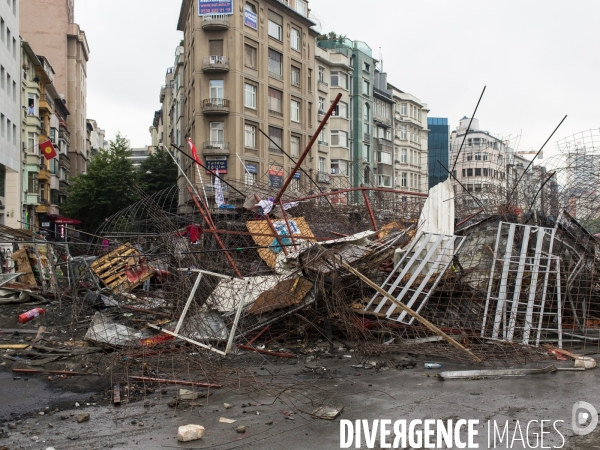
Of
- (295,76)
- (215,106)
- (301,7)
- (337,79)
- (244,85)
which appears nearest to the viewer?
(215,106)

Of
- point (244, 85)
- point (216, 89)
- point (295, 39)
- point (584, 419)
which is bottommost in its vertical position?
point (584, 419)

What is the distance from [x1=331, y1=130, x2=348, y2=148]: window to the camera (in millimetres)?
42562

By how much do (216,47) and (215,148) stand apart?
5591mm

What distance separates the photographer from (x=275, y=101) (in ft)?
115

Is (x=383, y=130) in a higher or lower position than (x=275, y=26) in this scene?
lower

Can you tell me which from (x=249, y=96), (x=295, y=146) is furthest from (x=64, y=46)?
(x=295, y=146)

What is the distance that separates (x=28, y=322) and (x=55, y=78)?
50297 millimetres

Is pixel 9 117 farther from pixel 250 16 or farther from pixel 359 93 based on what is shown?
pixel 359 93

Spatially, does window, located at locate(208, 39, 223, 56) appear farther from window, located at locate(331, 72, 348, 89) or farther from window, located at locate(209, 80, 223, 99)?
window, located at locate(331, 72, 348, 89)

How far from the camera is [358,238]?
8742 millimetres

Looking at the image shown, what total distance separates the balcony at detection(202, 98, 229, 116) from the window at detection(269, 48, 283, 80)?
4195 millimetres

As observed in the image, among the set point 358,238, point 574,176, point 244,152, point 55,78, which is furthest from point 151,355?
point 55,78

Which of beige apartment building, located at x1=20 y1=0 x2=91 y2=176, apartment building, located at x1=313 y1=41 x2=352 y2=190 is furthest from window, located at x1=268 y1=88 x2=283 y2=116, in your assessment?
beige apartment building, located at x1=20 y1=0 x2=91 y2=176

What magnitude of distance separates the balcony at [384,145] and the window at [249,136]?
18.1 metres
